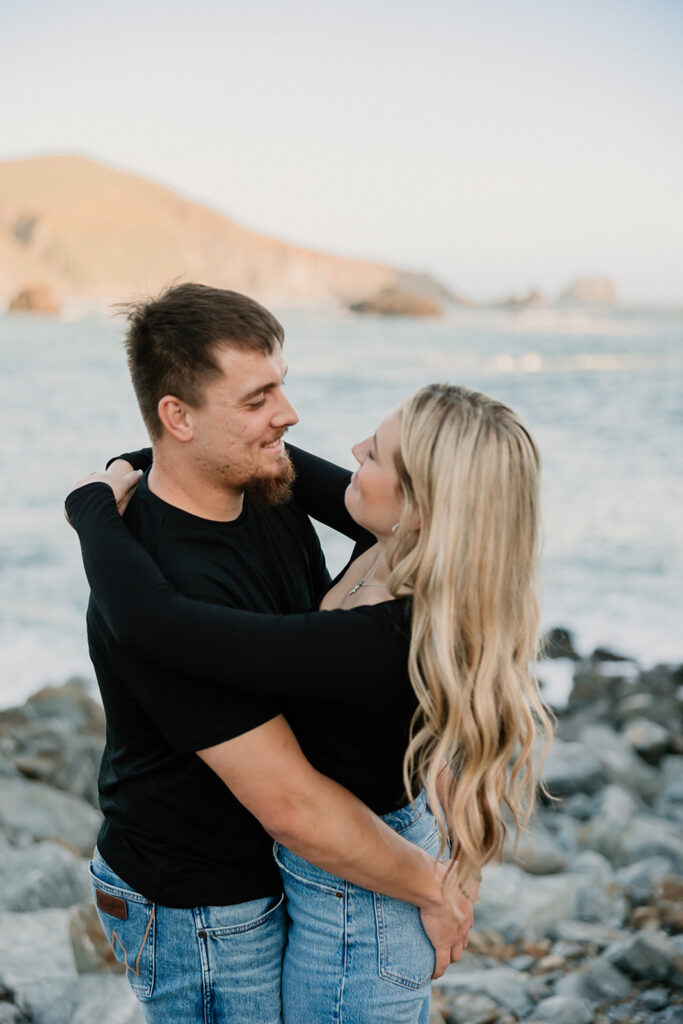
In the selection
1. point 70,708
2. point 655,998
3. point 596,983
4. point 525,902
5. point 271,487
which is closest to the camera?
point 271,487

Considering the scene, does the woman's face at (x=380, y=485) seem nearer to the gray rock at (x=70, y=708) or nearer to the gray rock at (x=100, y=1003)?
the gray rock at (x=100, y=1003)

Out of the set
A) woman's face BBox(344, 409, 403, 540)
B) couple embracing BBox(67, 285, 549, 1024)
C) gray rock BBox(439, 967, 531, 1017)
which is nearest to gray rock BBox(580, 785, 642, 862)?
gray rock BBox(439, 967, 531, 1017)

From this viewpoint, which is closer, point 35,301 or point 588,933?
point 588,933

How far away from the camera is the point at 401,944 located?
6.55ft

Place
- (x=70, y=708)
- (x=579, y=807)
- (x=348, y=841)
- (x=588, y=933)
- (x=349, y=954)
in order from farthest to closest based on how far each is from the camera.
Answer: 1. (x=70, y=708)
2. (x=579, y=807)
3. (x=588, y=933)
4. (x=349, y=954)
5. (x=348, y=841)

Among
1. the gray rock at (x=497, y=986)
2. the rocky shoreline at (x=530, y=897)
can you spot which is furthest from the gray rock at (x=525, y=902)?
the gray rock at (x=497, y=986)

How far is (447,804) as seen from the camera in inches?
82.0

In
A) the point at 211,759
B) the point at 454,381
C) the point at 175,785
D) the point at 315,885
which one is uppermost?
the point at 211,759

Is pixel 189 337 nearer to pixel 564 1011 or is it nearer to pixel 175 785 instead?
pixel 175 785

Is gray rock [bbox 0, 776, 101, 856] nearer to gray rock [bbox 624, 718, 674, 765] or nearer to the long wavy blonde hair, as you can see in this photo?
the long wavy blonde hair

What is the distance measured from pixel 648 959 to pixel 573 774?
2.54 m

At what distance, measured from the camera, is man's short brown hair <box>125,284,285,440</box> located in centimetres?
214

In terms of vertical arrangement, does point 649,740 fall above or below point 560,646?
above

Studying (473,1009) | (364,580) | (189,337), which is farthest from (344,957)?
(473,1009)
